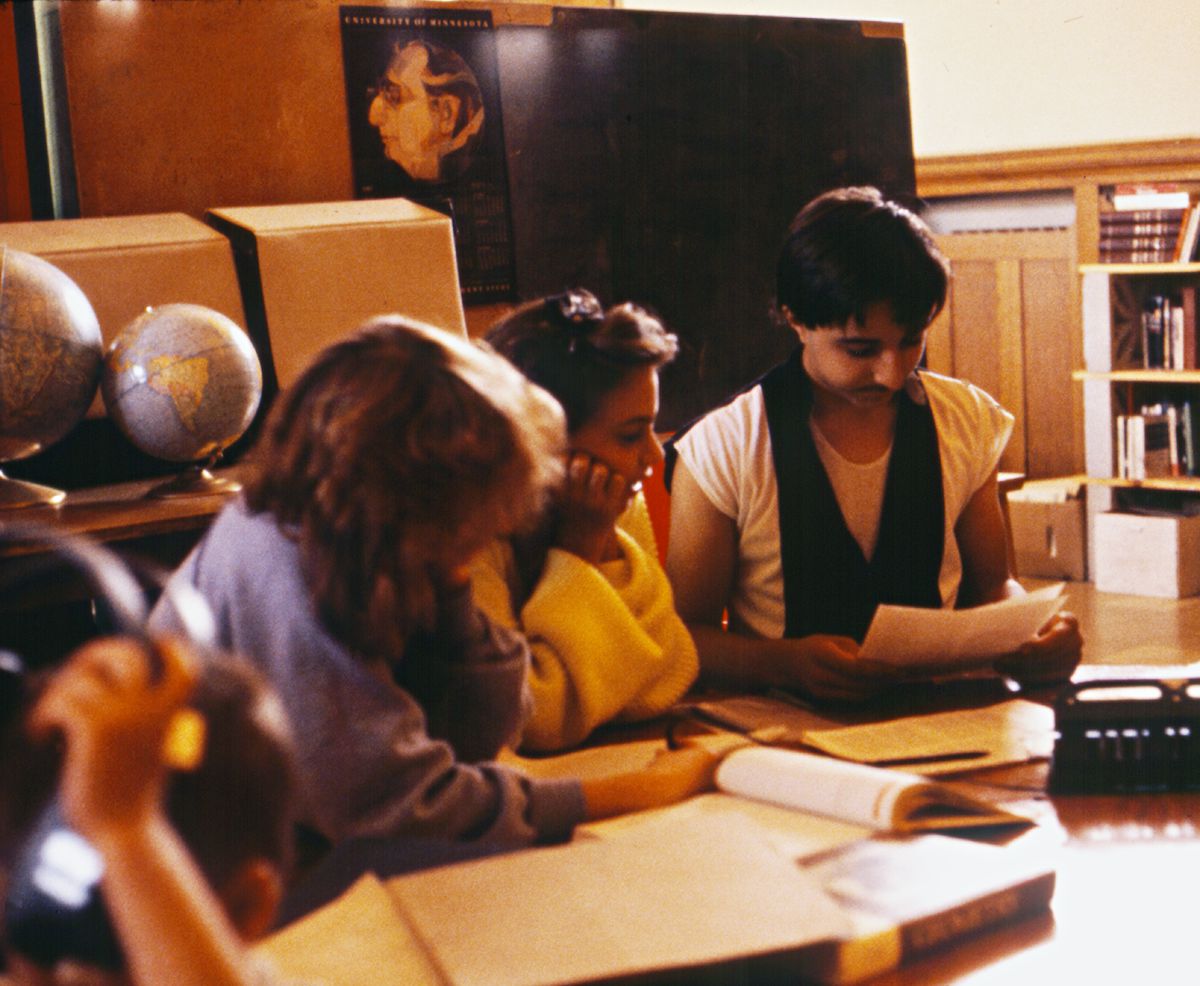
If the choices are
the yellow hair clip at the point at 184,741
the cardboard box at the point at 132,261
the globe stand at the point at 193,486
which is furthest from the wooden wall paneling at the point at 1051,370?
the yellow hair clip at the point at 184,741

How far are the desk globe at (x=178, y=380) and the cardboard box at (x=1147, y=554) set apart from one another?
176 inches

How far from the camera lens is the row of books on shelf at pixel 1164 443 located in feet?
18.6

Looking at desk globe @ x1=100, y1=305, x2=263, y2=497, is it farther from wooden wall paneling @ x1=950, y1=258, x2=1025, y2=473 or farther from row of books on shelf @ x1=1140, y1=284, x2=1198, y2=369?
wooden wall paneling @ x1=950, y1=258, x2=1025, y2=473

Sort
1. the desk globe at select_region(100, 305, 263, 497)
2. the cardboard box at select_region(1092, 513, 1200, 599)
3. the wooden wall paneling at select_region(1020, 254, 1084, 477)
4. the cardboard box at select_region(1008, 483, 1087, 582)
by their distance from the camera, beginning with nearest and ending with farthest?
the desk globe at select_region(100, 305, 263, 497) < the cardboard box at select_region(1092, 513, 1200, 599) < the cardboard box at select_region(1008, 483, 1087, 582) < the wooden wall paneling at select_region(1020, 254, 1084, 477)

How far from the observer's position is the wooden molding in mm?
5664

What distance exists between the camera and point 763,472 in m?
1.90

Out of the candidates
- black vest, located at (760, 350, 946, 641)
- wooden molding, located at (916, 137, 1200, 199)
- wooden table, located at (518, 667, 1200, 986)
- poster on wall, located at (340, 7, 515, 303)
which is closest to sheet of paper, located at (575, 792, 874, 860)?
wooden table, located at (518, 667, 1200, 986)

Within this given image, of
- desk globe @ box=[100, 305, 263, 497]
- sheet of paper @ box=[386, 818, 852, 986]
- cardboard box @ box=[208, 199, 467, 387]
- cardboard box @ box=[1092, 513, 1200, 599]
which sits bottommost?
cardboard box @ box=[1092, 513, 1200, 599]

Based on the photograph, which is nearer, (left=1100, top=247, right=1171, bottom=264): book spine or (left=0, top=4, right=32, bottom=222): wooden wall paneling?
(left=0, top=4, right=32, bottom=222): wooden wall paneling

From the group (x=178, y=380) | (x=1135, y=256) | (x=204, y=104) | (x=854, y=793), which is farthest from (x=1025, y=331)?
(x=854, y=793)

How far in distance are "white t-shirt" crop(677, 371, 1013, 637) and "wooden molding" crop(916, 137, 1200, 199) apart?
420 cm

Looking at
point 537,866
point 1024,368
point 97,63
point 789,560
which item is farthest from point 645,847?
point 1024,368

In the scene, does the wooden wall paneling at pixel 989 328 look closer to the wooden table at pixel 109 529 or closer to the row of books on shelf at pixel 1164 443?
the row of books on shelf at pixel 1164 443

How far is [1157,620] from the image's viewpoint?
510 cm
